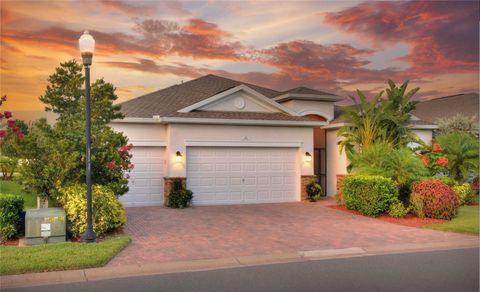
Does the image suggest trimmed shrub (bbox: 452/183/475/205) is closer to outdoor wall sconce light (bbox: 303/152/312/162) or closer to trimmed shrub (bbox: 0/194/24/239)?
outdoor wall sconce light (bbox: 303/152/312/162)

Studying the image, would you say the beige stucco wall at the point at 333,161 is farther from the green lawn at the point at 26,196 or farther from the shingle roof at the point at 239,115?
the green lawn at the point at 26,196

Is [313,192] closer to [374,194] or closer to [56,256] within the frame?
[374,194]

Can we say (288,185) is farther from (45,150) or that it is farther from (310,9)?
(45,150)

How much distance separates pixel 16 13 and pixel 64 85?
598 inches

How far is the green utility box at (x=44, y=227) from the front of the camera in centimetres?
1020

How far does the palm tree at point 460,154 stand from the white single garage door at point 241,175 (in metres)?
6.69

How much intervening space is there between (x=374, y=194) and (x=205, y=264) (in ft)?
27.1

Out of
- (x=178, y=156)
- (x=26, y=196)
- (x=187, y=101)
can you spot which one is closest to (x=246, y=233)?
(x=178, y=156)

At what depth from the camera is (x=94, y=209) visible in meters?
11.2

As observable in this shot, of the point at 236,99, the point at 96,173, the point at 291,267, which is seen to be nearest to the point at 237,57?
the point at 236,99

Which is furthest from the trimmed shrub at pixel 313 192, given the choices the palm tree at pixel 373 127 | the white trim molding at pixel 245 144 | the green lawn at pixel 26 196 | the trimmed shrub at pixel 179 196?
the green lawn at pixel 26 196

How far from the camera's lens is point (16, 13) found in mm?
12609

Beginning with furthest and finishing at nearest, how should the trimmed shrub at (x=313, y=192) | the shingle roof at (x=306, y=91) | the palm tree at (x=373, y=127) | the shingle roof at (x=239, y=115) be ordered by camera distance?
the shingle roof at (x=306, y=91), the palm tree at (x=373, y=127), the trimmed shrub at (x=313, y=192), the shingle roof at (x=239, y=115)

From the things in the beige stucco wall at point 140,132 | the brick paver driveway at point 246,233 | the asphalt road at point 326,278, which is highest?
the beige stucco wall at point 140,132
